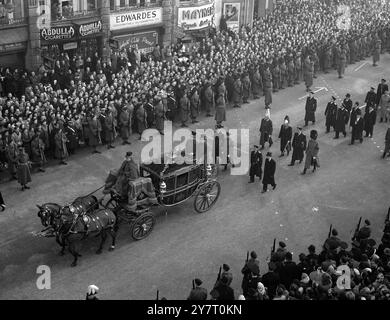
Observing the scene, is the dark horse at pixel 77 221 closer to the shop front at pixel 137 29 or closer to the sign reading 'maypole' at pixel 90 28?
the sign reading 'maypole' at pixel 90 28

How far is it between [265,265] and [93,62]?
1542cm

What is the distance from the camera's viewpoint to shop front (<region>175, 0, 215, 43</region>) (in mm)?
33469

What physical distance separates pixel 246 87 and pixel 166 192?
1240cm

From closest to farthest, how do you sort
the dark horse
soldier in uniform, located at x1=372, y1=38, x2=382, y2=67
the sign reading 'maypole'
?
1. the dark horse
2. the sign reading 'maypole'
3. soldier in uniform, located at x1=372, y1=38, x2=382, y2=67

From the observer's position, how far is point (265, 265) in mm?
17219

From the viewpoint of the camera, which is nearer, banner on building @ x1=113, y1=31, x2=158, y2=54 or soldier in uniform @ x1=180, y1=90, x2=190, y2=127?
soldier in uniform @ x1=180, y1=90, x2=190, y2=127

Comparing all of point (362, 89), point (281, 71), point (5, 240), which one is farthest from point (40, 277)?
point (362, 89)

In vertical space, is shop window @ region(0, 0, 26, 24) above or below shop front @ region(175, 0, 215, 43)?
above

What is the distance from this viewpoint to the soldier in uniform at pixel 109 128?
2361cm

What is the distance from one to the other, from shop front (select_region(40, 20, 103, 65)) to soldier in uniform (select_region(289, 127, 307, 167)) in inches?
464

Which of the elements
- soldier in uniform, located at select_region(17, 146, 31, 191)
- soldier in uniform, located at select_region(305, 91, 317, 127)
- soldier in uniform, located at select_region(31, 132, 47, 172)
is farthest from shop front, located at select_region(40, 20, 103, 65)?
soldier in uniform, located at select_region(305, 91, 317, 127)

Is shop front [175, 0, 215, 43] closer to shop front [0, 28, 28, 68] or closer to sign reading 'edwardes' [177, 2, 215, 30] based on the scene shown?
sign reading 'edwardes' [177, 2, 215, 30]

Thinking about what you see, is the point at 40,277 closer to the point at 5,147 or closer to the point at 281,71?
the point at 5,147

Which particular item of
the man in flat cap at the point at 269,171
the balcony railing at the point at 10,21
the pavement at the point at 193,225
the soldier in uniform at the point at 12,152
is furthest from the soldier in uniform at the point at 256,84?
the soldier in uniform at the point at 12,152
